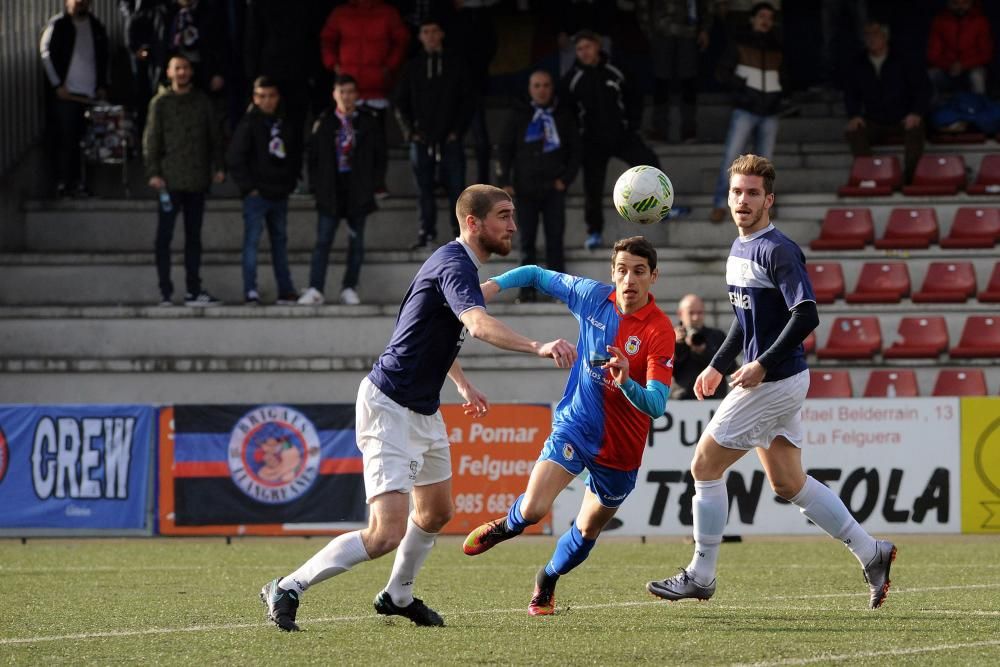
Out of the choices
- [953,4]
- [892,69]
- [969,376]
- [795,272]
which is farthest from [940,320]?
[795,272]

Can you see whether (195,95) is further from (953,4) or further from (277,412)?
(953,4)

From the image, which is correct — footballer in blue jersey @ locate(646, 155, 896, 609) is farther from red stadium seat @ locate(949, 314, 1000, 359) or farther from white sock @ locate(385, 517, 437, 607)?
red stadium seat @ locate(949, 314, 1000, 359)

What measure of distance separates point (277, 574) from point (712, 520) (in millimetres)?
4167

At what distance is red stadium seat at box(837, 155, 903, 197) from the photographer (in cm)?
1923

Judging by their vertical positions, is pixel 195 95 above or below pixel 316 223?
above

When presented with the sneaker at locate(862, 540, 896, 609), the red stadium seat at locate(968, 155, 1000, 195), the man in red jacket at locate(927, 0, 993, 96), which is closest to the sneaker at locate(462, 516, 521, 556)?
the sneaker at locate(862, 540, 896, 609)

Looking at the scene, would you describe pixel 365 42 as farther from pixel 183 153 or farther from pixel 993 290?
pixel 993 290

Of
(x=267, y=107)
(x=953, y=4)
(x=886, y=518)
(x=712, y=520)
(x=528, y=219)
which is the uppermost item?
(x=953, y=4)

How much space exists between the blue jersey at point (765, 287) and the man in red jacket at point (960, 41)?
12984mm

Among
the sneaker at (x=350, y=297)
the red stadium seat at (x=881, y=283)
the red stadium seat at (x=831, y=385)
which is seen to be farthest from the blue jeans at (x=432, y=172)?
the red stadium seat at (x=881, y=283)

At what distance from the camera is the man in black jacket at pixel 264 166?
56.7 ft

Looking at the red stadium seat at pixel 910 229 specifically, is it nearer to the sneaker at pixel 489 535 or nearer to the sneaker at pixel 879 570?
the sneaker at pixel 879 570

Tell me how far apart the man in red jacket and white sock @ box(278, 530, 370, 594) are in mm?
14918

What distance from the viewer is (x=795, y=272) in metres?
7.98
